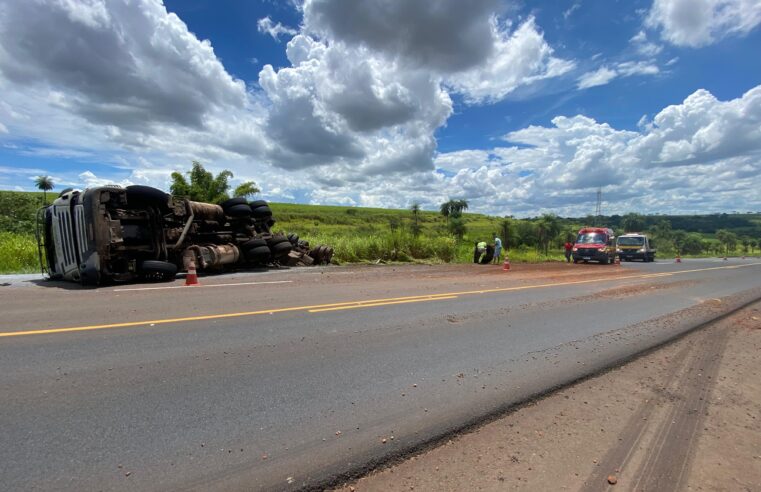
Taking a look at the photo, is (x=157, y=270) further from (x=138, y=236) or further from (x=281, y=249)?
(x=281, y=249)

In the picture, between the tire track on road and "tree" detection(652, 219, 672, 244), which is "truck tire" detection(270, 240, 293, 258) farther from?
"tree" detection(652, 219, 672, 244)

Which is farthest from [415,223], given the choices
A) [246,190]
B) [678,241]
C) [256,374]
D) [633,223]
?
[633,223]

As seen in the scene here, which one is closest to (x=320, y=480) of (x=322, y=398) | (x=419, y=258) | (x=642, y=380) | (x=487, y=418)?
(x=322, y=398)

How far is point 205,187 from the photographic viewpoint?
34.6m

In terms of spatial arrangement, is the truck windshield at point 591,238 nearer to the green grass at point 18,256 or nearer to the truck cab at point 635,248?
the truck cab at point 635,248

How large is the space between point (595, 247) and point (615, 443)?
86.1 ft

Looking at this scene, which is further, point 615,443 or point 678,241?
point 678,241

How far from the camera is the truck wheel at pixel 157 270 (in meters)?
11.1

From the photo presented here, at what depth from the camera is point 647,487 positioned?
2.99m

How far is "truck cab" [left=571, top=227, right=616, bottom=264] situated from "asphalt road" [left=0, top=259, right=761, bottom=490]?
1849cm

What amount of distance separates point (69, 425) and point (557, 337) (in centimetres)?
646

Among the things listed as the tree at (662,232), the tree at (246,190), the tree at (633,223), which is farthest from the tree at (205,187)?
the tree at (633,223)

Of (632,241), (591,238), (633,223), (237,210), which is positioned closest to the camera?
(237,210)

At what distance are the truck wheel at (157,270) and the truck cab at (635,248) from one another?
112ft
